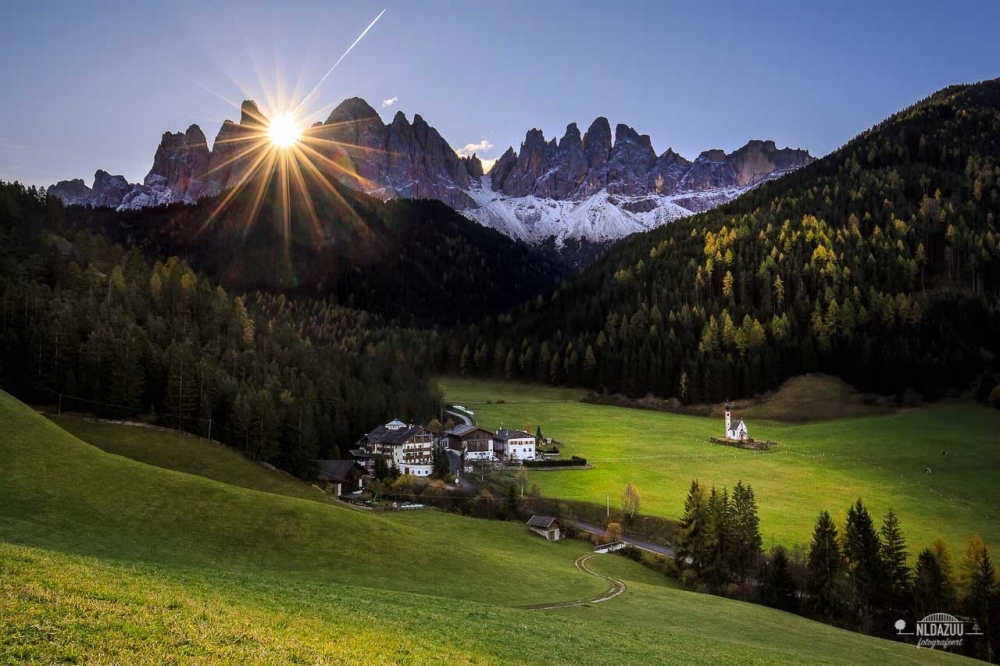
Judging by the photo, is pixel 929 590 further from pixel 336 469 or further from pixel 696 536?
pixel 336 469

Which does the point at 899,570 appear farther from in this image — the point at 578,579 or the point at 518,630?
the point at 518,630

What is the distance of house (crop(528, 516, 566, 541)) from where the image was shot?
234ft

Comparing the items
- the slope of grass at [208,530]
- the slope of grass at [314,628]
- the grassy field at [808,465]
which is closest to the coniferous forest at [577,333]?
the grassy field at [808,465]

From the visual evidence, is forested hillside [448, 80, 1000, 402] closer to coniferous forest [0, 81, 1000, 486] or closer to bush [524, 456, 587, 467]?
coniferous forest [0, 81, 1000, 486]

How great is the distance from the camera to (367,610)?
2592 centimetres

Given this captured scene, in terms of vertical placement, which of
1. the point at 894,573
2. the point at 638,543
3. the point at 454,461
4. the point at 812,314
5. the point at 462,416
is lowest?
the point at 638,543

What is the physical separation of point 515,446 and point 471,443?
828 cm

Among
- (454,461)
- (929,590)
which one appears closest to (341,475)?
(454,461)

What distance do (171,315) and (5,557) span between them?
9681 centimetres

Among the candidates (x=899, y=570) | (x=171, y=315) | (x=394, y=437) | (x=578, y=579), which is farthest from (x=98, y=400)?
(x=899, y=570)

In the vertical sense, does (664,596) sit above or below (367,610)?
below

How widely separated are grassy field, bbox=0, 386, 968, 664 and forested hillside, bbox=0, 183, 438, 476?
29.4 meters

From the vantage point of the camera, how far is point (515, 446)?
344 ft

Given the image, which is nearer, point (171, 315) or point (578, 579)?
point (578, 579)
